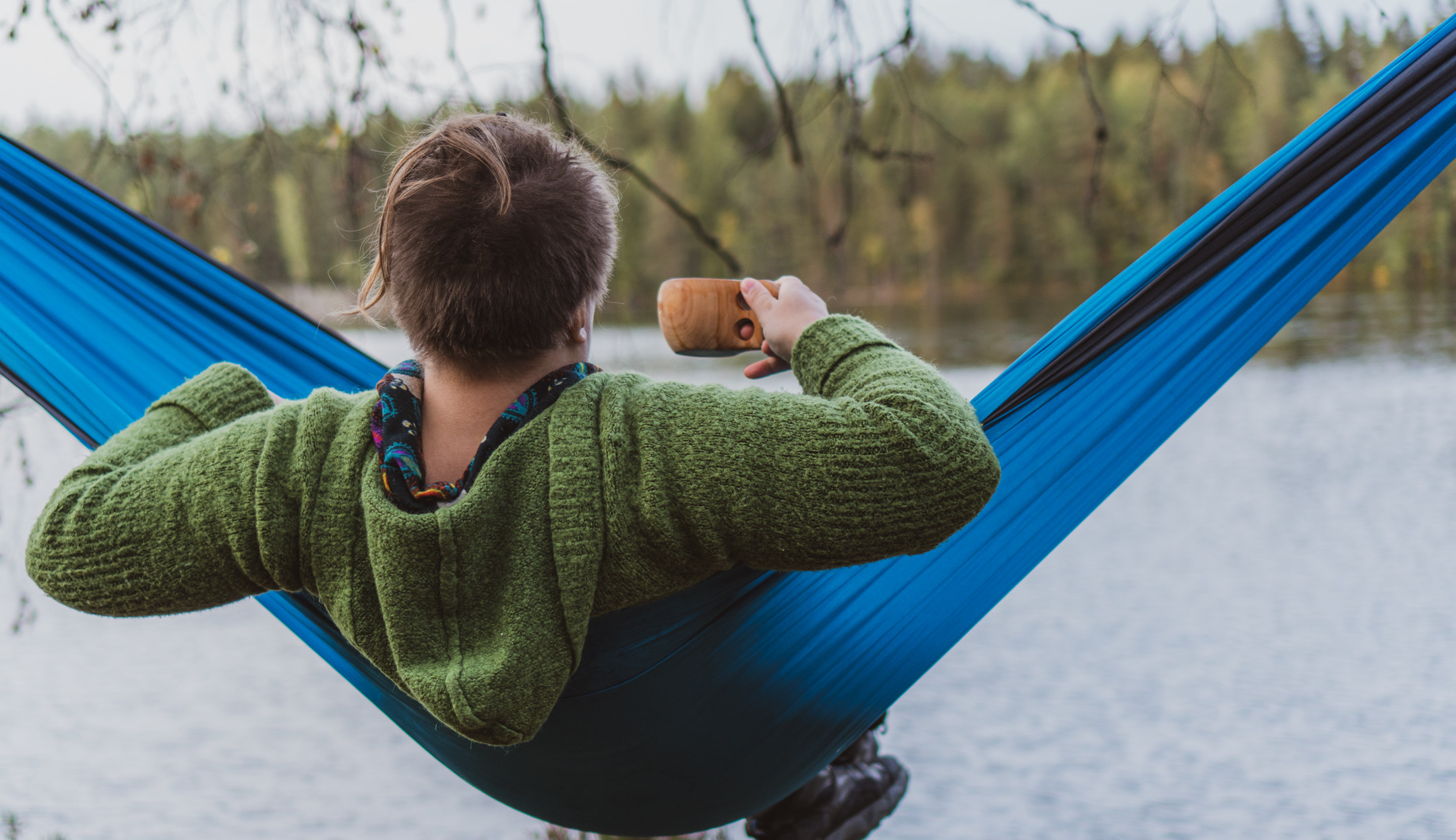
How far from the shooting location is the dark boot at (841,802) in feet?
4.64

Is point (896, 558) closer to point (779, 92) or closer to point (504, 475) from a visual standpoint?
point (504, 475)

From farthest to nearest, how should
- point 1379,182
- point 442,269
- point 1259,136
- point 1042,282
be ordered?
1. point 1042,282
2. point 1259,136
3. point 1379,182
4. point 442,269

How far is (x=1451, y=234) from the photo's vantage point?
9320 mm

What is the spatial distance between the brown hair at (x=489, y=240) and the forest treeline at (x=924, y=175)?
152mm

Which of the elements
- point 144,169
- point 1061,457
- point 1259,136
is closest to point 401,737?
point 144,169

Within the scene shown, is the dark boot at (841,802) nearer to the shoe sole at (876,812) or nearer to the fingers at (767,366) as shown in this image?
the shoe sole at (876,812)

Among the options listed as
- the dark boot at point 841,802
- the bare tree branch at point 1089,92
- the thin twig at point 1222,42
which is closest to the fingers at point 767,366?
the dark boot at point 841,802

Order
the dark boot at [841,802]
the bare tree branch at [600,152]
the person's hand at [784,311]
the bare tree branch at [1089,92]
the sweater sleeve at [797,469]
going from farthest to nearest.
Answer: the bare tree branch at [1089,92] → the bare tree branch at [600,152] → the dark boot at [841,802] → the person's hand at [784,311] → the sweater sleeve at [797,469]

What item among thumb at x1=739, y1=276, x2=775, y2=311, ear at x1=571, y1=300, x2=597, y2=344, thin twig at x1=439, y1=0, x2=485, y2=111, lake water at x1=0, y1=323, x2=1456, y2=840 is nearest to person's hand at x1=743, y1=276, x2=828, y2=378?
thumb at x1=739, y1=276, x2=775, y2=311

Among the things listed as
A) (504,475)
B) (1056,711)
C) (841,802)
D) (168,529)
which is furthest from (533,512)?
(1056,711)

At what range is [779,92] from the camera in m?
1.95

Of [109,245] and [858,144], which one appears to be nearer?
[109,245]

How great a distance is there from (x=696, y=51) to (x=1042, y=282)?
18189 millimetres

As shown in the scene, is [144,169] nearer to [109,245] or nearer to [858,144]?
[109,245]
